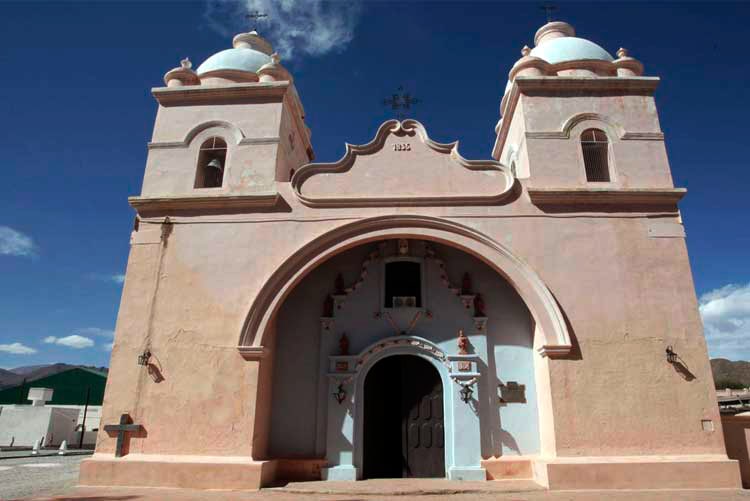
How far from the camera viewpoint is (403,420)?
33.7ft

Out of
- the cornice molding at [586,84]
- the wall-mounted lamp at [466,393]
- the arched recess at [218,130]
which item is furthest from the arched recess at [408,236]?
the cornice molding at [586,84]

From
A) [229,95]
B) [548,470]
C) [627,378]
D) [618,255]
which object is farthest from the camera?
[229,95]

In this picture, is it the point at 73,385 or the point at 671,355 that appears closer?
the point at 671,355

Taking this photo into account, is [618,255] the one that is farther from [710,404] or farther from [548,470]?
[548,470]

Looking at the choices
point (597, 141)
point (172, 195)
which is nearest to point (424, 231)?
point (597, 141)

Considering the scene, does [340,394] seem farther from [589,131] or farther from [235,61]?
[235,61]

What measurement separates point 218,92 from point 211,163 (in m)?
1.68

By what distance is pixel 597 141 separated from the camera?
1108 cm

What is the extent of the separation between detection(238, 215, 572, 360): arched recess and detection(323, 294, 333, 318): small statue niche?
3.63ft

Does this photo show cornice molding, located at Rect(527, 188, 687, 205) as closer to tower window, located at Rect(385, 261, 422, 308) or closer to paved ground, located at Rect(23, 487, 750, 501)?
tower window, located at Rect(385, 261, 422, 308)

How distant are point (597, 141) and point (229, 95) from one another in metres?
8.15

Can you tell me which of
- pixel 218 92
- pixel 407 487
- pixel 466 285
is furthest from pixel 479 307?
pixel 218 92

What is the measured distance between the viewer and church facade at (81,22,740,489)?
901 centimetres

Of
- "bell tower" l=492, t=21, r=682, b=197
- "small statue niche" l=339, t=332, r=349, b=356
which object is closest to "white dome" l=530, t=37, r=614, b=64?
"bell tower" l=492, t=21, r=682, b=197
